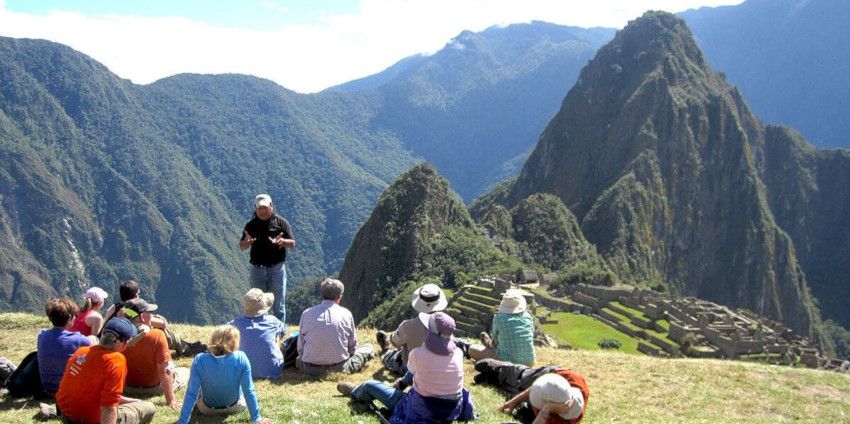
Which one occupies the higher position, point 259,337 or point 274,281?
point 274,281

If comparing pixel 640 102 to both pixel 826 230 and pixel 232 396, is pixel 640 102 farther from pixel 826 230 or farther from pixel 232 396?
pixel 232 396

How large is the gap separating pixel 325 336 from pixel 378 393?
2.14 meters

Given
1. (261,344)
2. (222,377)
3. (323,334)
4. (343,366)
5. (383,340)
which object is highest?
(222,377)

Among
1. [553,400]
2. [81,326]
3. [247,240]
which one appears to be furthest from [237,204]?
[553,400]

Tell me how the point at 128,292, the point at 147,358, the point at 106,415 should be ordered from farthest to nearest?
the point at 128,292 < the point at 147,358 < the point at 106,415

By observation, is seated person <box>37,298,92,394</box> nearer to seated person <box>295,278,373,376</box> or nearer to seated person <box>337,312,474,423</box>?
seated person <box>295,278,373,376</box>

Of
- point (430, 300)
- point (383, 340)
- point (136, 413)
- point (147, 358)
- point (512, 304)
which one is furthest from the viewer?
point (383, 340)

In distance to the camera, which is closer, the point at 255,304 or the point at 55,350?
the point at 55,350

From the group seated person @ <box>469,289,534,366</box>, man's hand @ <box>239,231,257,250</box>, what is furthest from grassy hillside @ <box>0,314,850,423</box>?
man's hand @ <box>239,231,257,250</box>

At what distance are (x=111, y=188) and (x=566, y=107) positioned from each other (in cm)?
10739

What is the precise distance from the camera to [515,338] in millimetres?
10695

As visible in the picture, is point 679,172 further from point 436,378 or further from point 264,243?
point 436,378

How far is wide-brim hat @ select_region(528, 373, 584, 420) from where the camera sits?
7.00m

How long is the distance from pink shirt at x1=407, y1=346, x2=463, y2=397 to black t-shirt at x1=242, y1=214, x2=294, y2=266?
214 inches
